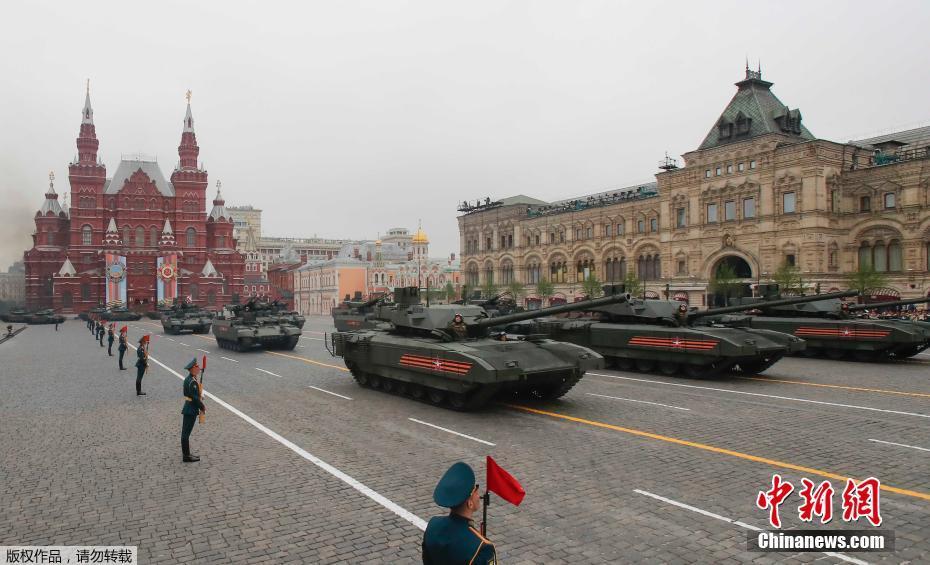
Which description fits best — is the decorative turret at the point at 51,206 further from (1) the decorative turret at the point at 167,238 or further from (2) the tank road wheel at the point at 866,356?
(2) the tank road wheel at the point at 866,356

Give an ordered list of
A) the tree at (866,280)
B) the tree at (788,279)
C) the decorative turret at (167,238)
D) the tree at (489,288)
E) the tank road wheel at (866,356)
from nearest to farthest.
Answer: the tank road wheel at (866,356) < the tree at (866,280) < the tree at (788,279) < the tree at (489,288) < the decorative turret at (167,238)

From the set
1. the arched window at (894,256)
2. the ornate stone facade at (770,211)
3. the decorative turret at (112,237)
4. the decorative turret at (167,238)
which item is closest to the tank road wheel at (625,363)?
the ornate stone facade at (770,211)

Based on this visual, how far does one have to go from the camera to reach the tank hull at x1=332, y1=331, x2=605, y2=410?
40.7ft

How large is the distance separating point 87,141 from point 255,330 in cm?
6934

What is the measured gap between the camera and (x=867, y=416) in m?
11.9

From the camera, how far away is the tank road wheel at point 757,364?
17266mm

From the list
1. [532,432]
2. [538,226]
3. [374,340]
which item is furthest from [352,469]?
[538,226]

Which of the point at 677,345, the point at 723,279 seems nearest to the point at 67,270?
the point at 723,279

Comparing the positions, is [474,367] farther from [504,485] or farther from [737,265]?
[737,265]

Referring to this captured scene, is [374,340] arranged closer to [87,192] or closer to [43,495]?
[43,495]

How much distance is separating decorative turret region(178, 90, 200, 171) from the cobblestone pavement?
74.3 metres

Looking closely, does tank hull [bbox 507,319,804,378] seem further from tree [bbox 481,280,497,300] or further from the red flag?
tree [bbox 481,280,497,300]

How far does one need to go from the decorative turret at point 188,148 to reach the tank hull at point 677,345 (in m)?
75.6

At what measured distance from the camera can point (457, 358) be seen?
12797 mm
